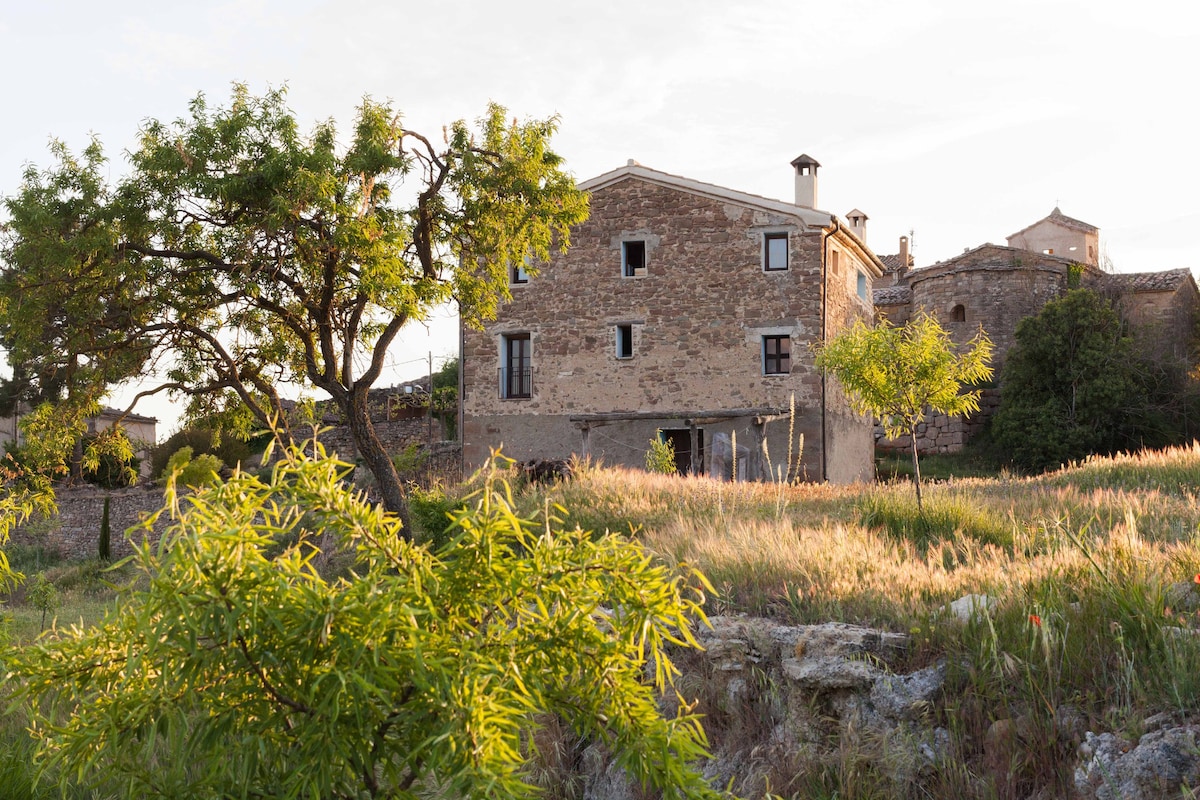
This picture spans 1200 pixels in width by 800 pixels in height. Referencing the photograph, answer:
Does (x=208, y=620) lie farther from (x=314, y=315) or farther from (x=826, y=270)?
(x=826, y=270)

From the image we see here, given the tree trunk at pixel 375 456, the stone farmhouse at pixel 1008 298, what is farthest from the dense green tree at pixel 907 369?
the stone farmhouse at pixel 1008 298

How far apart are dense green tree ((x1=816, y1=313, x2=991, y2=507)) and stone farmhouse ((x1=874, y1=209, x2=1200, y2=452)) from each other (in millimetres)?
20284

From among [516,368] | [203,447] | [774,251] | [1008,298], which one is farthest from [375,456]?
[1008,298]

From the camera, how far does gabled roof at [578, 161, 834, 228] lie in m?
23.4

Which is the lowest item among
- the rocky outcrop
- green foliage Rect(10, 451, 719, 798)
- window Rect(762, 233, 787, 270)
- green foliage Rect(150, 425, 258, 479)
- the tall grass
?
the rocky outcrop

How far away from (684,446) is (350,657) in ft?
73.1

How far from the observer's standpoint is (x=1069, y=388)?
99.1 ft

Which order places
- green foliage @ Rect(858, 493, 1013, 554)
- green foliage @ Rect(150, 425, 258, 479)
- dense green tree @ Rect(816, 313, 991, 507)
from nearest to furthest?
1. green foliage @ Rect(858, 493, 1013, 554)
2. dense green tree @ Rect(816, 313, 991, 507)
3. green foliage @ Rect(150, 425, 258, 479)

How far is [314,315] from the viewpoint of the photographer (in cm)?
1628

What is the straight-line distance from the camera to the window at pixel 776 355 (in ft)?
76.8

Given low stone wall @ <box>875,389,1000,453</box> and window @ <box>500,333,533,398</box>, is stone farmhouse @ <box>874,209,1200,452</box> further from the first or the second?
window @ <box>500,333,533,398</box>

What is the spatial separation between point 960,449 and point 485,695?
3286cm

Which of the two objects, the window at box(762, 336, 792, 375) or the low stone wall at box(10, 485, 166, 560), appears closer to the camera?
the window at box(762, 336, 792, 375)

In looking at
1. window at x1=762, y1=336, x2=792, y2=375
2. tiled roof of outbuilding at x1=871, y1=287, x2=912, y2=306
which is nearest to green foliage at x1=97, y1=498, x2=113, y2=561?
window at x1=762, y1=336, x2=792, y2=375
